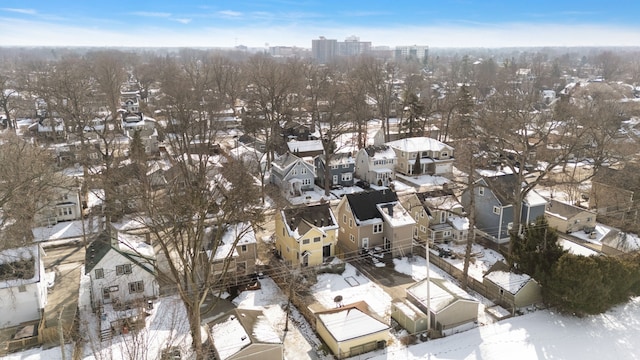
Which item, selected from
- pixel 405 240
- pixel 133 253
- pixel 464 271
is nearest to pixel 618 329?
pixel 464 271

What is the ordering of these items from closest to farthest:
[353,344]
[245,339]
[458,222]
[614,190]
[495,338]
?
[245,339]
[353,344]
[495,338]
[458,222]
[614,190]

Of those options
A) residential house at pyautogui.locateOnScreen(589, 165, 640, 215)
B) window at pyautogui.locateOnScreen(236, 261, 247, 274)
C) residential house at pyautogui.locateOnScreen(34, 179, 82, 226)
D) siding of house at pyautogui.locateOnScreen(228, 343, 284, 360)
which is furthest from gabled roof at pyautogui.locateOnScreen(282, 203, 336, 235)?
residential house at pyautogui.locateOnScreen(589, 165, 640, 215)

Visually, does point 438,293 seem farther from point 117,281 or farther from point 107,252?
point 107,252

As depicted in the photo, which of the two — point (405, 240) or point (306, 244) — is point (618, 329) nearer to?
point (405, 240)

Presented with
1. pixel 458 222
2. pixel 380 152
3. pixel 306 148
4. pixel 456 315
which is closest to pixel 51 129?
pixel 306 148

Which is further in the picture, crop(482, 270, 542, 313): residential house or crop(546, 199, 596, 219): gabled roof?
crop(546, 199, 596, 219): gabled roof

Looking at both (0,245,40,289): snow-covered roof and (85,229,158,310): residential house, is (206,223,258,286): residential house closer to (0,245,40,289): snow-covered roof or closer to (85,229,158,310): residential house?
(85,229,158,310): residential house
